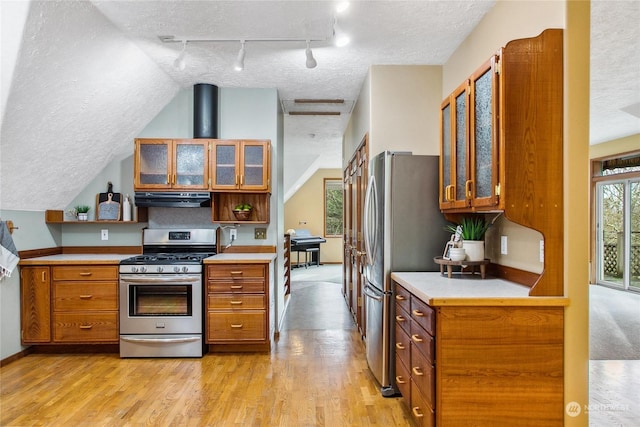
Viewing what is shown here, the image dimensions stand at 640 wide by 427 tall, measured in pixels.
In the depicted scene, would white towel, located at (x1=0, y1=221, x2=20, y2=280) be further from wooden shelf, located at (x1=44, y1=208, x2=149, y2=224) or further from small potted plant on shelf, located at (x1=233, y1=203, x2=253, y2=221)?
small potted plant on shelf, located at (x1=233, y1=203, x2=253, y2=221)

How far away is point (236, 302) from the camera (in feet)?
11.8

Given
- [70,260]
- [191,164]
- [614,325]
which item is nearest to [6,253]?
[70,260]

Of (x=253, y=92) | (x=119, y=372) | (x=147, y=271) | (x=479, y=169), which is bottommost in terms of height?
(x=119, y=372)

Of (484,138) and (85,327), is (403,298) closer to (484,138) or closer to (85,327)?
(484,138)

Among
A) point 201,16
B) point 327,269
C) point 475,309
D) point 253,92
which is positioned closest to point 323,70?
point 253,92

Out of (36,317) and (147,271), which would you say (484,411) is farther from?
(36,317)

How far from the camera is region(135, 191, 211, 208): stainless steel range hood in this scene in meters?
3.83

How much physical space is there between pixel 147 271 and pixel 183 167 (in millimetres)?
1038

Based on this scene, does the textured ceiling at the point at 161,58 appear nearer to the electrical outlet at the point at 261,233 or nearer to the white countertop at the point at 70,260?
the white countertop at the point at 70,260

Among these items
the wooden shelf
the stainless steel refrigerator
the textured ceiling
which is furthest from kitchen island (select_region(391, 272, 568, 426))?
the wooden shelf

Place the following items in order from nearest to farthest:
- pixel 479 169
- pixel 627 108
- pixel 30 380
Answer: pixel 479 169 → pixel 30 380 → pixel 627 108

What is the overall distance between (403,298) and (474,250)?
53 centimetres

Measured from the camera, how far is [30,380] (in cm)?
308

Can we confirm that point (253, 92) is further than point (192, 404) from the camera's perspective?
Yes
